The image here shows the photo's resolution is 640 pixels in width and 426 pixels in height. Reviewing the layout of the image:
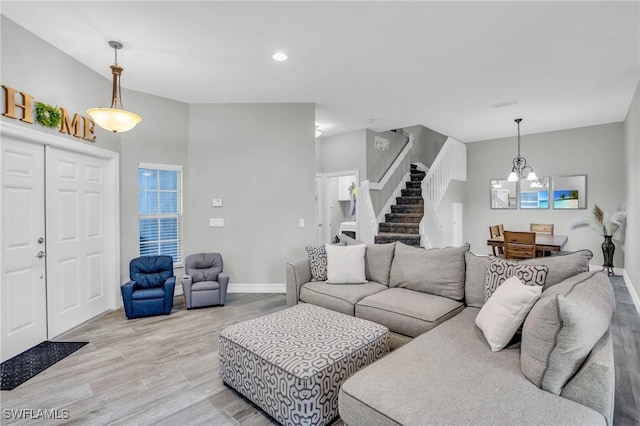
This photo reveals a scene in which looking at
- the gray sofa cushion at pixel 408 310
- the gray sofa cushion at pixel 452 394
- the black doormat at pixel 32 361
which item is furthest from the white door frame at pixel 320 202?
the gray sofa cushion at pixel 452 394

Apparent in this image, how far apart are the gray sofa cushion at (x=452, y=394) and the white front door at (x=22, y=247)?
10.4 feet

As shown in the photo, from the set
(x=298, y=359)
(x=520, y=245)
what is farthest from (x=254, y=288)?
(x=520, y=245)

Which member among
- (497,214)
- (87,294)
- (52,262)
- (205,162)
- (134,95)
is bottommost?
(87,294)

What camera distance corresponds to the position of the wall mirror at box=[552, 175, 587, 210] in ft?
21.7

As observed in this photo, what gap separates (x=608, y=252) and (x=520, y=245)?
2.41 m

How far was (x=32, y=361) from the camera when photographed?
283cm

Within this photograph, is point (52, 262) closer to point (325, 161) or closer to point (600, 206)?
point (325, 161)

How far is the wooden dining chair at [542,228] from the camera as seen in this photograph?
21.3 ft

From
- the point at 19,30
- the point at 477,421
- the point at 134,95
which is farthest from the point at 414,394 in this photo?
the point at 134,95

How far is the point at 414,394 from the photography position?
152cm

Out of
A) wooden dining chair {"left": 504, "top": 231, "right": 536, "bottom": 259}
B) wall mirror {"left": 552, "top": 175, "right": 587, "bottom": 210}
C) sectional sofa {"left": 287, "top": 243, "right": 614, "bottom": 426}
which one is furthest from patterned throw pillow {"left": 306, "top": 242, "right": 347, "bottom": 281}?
wall mirror {"left": 552, "top": 175, "right": 587, "bottom": 210}

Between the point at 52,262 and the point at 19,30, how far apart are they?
7.31 feet

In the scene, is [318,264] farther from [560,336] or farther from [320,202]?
[320,202]

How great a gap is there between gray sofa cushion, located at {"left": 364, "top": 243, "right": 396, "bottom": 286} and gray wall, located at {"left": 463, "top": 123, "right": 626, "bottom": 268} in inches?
210
